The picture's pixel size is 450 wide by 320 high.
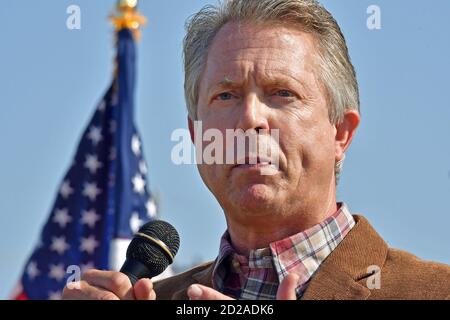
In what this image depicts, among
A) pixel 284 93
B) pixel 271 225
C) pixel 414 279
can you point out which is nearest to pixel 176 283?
pixel 271 225

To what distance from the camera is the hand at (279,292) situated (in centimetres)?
339

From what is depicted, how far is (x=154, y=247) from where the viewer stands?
4.16 meters

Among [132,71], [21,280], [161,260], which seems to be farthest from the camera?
[132,71]

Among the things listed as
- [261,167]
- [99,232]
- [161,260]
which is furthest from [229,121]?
[99,232]

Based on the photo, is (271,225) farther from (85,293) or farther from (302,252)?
(85,293)

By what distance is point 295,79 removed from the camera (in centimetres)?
438

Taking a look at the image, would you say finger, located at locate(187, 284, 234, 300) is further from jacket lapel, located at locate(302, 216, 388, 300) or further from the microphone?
jacket lapel, located at locate(302, 216, 388, 300)

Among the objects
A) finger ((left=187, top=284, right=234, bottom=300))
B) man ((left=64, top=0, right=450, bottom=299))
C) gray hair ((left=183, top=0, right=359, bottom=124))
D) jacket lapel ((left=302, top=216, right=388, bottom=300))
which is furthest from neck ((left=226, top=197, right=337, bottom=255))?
finger ((left=187, top=284, right=234, bottom=300))

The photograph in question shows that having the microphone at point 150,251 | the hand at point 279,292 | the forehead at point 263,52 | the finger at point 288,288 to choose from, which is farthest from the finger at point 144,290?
the forehead at point 263,52

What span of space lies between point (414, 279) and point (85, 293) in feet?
3.93

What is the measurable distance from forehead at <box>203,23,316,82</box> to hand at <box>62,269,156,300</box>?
3.25ft

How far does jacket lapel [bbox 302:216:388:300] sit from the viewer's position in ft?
13.6
